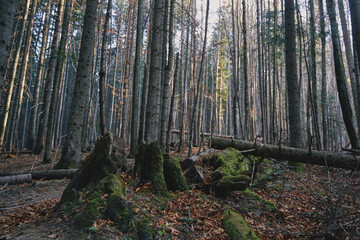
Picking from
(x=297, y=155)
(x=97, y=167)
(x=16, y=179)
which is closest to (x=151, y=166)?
(x=97, y=167)

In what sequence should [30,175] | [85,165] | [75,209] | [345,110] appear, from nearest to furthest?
[75,209], [85,165], [30,175], [345,110]

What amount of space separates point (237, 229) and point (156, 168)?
2.24 m

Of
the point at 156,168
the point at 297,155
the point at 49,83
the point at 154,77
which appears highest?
the point at 49,83

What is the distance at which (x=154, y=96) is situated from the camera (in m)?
6.52

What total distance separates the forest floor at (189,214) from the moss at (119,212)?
11 cm

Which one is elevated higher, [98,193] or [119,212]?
→ [98,193]

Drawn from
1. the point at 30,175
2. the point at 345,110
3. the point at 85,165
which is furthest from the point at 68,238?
the point at 345,110

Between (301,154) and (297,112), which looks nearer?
(301,154)

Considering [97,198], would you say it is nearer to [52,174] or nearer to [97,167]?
[97,167]

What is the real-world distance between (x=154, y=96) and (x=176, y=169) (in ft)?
8.72

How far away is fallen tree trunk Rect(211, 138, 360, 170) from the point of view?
567 cm

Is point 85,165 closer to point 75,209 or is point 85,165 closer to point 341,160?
point 75,209

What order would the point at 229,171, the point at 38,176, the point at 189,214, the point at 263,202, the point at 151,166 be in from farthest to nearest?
the point at 38,176
the point at 229,171
the point at 151,166
the point at 263,202
the point at 189,214

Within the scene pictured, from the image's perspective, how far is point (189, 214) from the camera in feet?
12.3
